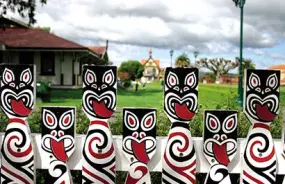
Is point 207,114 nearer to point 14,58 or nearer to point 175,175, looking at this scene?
point 175,175

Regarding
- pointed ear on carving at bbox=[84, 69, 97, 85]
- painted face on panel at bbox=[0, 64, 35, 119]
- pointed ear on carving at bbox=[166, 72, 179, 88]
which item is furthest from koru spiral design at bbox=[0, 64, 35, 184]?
pointed ear on carving at bbox=[166, 72, 179, 88]

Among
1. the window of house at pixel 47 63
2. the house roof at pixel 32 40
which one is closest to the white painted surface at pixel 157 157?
the house roof at pixel 32 40

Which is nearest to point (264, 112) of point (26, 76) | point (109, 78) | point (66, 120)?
point (109, 78)

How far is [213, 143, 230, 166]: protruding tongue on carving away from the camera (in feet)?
6.89

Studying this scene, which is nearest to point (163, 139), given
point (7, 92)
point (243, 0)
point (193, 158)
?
point (193, 158)

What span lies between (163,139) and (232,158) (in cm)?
35

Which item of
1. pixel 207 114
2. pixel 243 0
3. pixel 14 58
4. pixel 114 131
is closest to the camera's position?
pixel 207 114

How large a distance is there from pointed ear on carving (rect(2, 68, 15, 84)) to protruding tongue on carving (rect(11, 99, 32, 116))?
0.10 meters

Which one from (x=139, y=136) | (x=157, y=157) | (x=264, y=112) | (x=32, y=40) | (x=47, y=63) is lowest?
(x=157, y=157)

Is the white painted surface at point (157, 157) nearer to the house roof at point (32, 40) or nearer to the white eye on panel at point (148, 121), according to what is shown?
the white eye on panel at point (148, 121)

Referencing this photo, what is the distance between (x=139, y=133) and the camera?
209cm

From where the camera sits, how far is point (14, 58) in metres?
30.0

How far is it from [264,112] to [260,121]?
1.9 inches

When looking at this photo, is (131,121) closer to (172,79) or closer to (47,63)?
(172,79)
